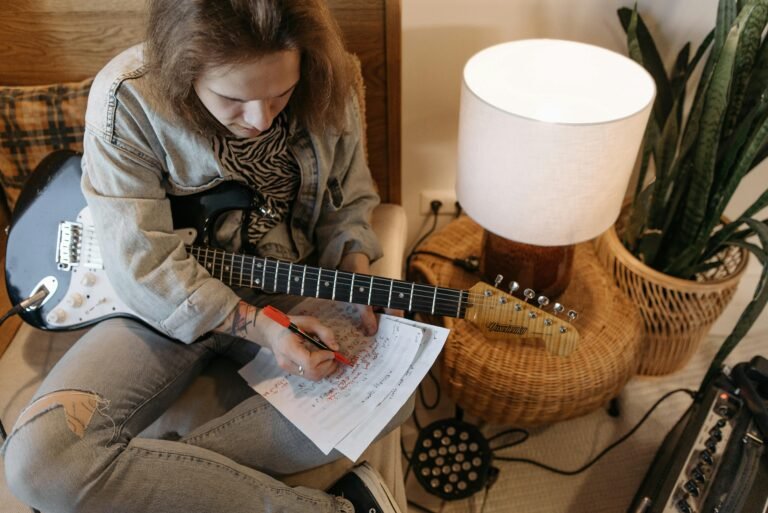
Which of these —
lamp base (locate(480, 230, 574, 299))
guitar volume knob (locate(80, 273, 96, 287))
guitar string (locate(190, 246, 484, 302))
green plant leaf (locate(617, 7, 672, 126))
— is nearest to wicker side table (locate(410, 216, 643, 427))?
lamp base (locate(480, 230, 574, 299))

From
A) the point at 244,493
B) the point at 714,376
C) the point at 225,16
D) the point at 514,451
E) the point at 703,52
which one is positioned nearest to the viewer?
the point at 225,16

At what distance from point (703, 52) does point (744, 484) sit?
2.56ft

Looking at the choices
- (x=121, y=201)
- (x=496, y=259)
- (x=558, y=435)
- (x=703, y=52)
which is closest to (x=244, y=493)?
(x=121, y=201)

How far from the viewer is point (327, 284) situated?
37.5 inches

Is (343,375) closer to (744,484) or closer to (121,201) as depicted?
(121,201)

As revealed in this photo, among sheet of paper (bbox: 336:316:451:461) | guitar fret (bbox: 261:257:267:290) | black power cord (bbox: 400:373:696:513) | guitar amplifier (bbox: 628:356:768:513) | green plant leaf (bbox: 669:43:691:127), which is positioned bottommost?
black power cord (bbox: 400:373:696:513)

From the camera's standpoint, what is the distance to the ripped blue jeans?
81 cm

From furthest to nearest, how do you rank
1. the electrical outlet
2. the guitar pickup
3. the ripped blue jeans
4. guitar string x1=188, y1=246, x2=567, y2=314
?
the electrical outlet < the guitar pickup < guitar string x1=188, y1=246, x2=567, y2=314 < the ripped blue jeans

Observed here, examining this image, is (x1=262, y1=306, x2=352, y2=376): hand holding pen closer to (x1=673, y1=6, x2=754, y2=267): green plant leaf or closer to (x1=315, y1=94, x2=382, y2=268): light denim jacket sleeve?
(x1=315, y1=94, x2=382, y2=268): light denim jacket sleeve

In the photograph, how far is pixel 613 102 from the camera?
1025mm

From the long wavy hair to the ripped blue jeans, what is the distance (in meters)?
0.38

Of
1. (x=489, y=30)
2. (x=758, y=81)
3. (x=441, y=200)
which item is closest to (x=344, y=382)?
(x=441, y=200)

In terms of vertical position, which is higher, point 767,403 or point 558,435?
point 767,403

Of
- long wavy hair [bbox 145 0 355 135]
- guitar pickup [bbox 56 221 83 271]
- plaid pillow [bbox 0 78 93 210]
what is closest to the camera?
long wavy hair [bbox 145 0 355 135]
